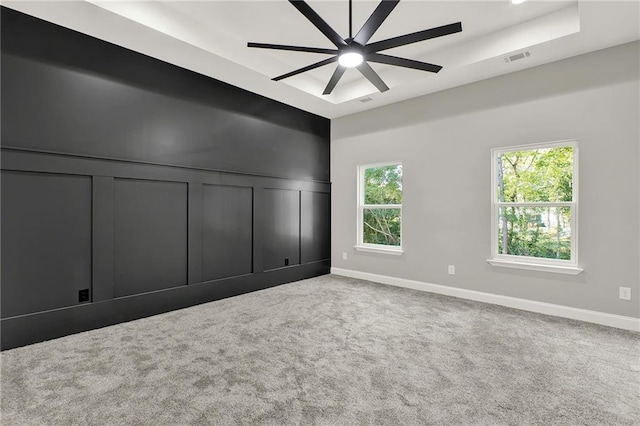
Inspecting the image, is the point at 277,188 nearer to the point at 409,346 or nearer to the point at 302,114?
the point at 302,114

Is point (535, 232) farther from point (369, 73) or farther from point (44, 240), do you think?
point (44, 240)

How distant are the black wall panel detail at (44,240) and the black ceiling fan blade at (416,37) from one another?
2.96 metres

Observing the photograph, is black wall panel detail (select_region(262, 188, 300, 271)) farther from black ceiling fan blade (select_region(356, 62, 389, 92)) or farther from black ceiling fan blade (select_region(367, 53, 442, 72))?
black ceiling fan blade (select_region(367, 53, 442, 72))

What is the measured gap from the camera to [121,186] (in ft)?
10.7

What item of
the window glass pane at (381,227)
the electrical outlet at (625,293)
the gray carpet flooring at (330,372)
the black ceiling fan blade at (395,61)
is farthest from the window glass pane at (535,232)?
the black ceiling fan blade at (395,61)

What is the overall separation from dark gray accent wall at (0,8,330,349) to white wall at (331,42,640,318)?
155 cm

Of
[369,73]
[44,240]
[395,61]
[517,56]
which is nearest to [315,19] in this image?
[395,61]

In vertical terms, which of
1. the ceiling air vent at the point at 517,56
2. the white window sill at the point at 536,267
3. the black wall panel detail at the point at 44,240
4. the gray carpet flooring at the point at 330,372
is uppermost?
the ceiling air vent at the point at 517,56

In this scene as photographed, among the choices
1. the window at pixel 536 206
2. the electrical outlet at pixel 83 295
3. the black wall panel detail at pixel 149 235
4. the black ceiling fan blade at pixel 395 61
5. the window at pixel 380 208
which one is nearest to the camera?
the black ceiling fan blade at pixel 395 61

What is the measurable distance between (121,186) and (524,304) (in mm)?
4731

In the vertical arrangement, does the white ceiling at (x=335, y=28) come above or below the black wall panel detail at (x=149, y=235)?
above

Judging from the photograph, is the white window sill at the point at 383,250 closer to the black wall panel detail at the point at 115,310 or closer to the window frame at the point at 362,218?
the window frame at the point at 362,218

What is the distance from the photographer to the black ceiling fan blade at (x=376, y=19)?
78.0 inches

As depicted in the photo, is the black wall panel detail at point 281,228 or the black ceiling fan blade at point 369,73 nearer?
the black ceiling fan blade at point 369,73
